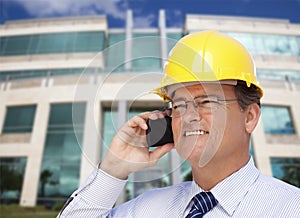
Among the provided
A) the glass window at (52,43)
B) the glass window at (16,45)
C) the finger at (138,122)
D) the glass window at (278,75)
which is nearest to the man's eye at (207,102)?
the finger at (138,122)

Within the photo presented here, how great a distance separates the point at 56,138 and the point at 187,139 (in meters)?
16.6

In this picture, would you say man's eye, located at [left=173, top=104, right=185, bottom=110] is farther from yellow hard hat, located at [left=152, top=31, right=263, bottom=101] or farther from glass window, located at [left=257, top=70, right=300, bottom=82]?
glass window, located at [left=257, top=70, right=300, bottom=82]

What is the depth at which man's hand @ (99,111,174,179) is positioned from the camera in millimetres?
1773

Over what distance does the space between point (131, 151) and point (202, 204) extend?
58cm

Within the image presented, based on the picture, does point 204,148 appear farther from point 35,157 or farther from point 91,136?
point 35,157

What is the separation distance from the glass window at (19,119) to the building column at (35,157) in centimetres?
66

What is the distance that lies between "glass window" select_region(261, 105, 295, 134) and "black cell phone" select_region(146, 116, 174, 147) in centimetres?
1744

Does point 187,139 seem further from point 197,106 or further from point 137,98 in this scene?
point 137,98

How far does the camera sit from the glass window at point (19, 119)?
58.6ft

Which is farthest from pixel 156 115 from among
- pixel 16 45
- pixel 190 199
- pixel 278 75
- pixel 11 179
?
pixel 16 45

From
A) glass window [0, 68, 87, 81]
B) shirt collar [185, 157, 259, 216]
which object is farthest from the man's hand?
glass window [0, 68, 87, 81]

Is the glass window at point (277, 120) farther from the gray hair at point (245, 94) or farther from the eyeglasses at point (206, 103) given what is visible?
the eyeglasses at point (206, 103)

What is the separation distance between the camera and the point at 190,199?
5.59ft

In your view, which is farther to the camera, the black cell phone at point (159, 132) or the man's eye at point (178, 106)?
the black cell phone at point (159, 132)
